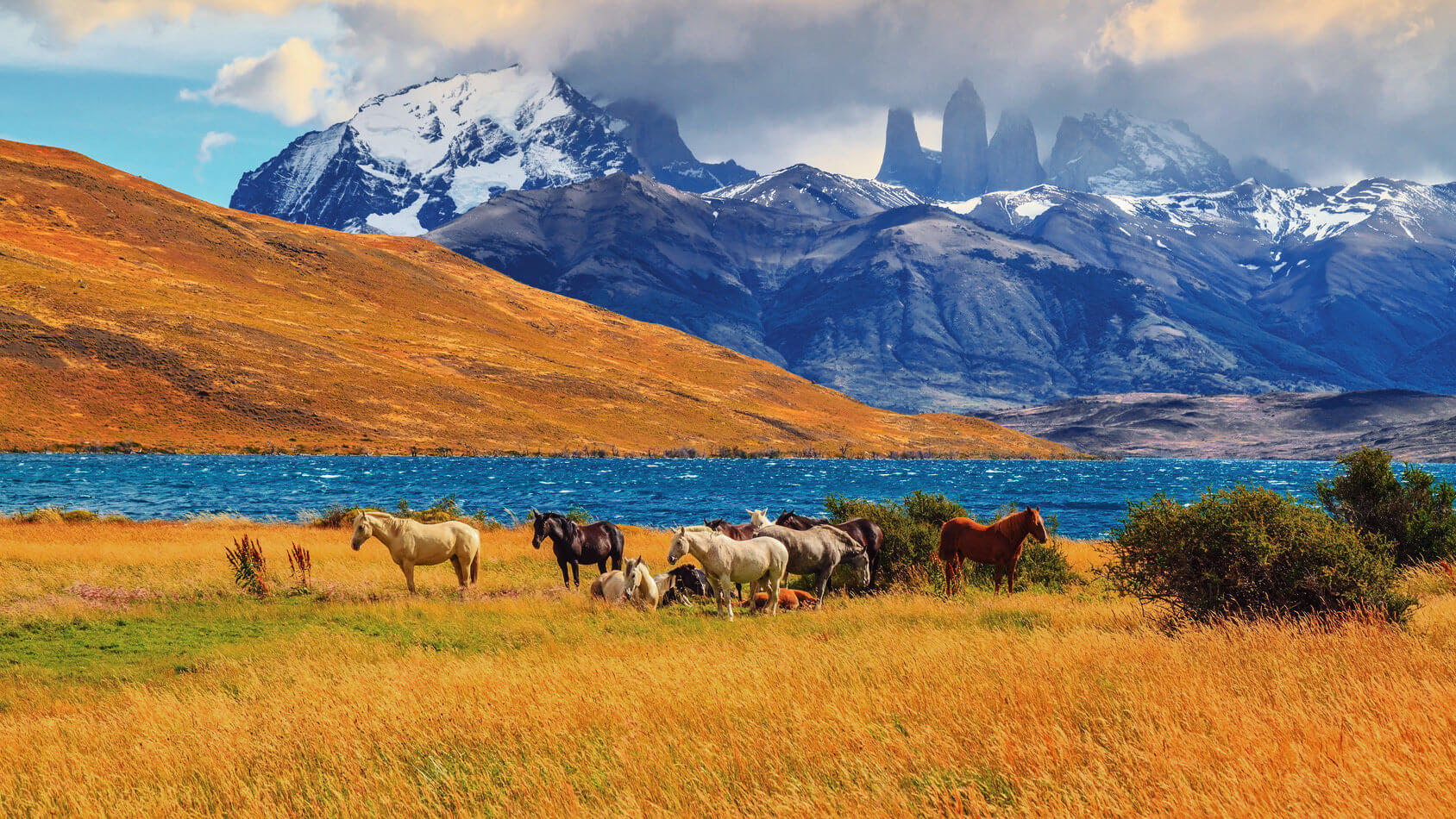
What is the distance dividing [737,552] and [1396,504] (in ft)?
56.9

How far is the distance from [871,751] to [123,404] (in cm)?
12829

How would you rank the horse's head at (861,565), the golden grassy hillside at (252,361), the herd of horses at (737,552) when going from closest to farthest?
the herd of horses at (737,552) < the horse's head at (861,565) < the golden grassy hillside at (252,361)

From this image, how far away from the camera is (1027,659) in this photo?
10.9m

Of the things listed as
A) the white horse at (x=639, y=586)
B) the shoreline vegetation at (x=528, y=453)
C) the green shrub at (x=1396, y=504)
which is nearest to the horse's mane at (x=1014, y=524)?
the white horse at (x=639, y=586)

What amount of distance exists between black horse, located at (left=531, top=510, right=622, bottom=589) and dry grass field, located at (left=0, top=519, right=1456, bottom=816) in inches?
208

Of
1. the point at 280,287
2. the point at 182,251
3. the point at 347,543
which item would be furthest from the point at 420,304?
the point at 347,543

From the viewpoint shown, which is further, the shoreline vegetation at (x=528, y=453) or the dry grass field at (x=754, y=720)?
the shoreline vegetation at (x=528, y=453)

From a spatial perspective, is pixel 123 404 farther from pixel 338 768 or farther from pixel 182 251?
pixel 338 768

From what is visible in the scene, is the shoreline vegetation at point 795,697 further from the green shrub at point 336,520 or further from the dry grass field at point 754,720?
the green shrub at point 336,520

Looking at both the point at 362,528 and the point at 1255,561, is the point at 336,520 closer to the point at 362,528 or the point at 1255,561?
the point at 362,528

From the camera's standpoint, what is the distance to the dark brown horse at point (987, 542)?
1961cm

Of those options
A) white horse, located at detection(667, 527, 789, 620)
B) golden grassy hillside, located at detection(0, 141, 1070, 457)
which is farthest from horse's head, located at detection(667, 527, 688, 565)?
golden grassy hillside, located at detection(0, 141, 1070, 457)

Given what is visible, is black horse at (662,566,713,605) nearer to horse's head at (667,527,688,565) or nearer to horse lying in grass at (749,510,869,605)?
horse lying in grass at (749,510,869,605)

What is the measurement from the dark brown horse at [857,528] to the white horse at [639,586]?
125 inches
